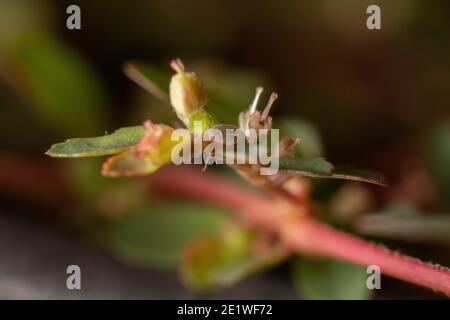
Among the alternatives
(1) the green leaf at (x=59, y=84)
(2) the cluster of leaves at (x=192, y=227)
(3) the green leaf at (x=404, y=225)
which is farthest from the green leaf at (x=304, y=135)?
(1) the green leaf at (x=59, y=84)

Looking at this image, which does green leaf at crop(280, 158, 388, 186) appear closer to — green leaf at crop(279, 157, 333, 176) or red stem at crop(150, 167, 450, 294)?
green leaf at crop(279, 157, 333, 176)

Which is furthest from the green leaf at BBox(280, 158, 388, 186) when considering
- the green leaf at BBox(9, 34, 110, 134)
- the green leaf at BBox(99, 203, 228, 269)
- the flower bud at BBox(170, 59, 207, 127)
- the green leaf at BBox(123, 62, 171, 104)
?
the green leaf at BBox(9, 34, 110, 134)

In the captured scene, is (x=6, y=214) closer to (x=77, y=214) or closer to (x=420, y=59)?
(x=77, y=214)

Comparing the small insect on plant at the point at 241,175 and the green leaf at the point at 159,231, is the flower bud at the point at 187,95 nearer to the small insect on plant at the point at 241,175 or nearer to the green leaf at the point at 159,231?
the small insect on plant at the point at 241,175

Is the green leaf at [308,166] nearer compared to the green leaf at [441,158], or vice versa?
the green leaf at [308,166]

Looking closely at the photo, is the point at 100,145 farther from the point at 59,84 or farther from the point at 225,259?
the point at 59,84

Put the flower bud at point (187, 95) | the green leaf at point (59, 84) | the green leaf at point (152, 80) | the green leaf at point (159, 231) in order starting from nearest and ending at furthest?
the flower bud at point (187, 95) < the green leaf at point (152, 80) < the green leaf at point (159, 231) < the green leaf at point (59, 84)
